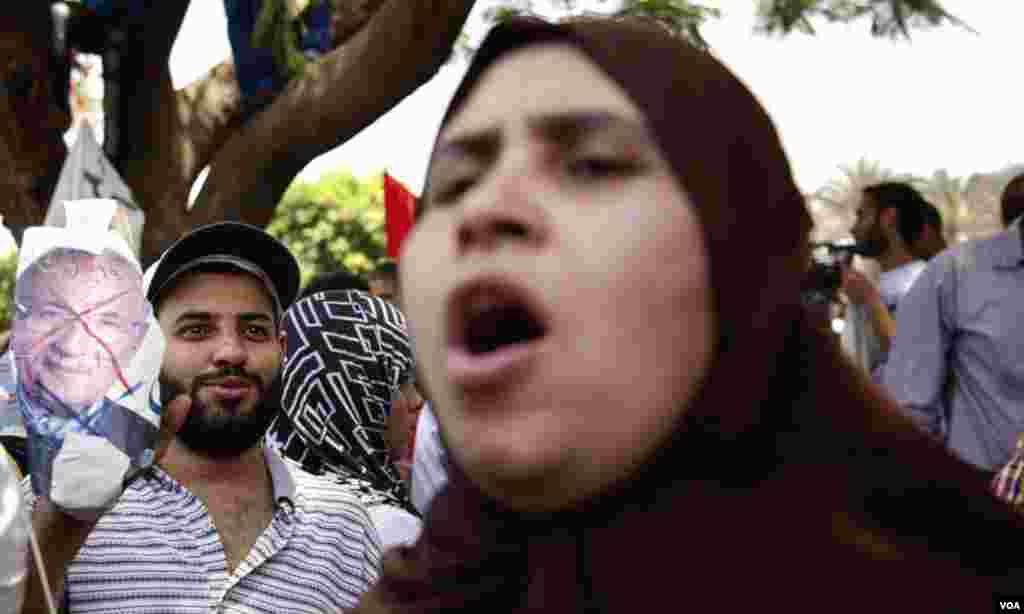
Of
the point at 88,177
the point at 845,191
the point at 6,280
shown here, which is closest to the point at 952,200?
the point at 845,191

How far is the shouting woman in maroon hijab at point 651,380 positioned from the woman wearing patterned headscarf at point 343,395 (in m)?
2.48

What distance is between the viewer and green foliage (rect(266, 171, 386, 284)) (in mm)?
33344

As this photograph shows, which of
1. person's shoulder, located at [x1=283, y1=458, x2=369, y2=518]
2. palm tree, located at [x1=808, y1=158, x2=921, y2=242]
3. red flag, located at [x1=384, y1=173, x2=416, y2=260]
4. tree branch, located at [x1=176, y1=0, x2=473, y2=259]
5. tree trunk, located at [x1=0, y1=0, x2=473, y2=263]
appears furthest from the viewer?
palm tree, located at [x1=808, y1=158, x2=921, y2=242]

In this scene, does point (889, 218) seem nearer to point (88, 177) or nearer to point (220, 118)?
point (88, 177)

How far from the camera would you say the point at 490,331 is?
1287mm

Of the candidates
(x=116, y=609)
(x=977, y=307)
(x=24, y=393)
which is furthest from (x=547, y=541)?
(x=977, y=307)

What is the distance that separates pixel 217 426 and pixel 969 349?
7.12ft

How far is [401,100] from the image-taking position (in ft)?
22.0

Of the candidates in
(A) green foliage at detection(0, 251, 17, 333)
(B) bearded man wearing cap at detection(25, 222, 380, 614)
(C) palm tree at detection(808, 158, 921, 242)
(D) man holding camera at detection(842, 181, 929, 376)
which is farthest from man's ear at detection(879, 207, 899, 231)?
(C) palm tree at detection(808, 158, 921, 242)

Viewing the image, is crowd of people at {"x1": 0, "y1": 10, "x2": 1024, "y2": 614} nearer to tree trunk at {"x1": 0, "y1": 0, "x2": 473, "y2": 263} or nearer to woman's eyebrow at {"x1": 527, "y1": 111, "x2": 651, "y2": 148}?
woman's eyebrow at {"x1": 527, "y1": 111, "x2": 651, "y2": 148}

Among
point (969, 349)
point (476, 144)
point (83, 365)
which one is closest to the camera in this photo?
point (476, 144)

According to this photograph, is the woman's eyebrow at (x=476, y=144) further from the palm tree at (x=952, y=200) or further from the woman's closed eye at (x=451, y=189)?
the palm tree at (x=952, y=200)

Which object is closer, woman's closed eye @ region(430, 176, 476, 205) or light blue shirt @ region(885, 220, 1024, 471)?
woman's closed eye @ region(430, 176, 476, 205)

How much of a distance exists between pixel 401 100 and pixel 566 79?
5.43 meters
